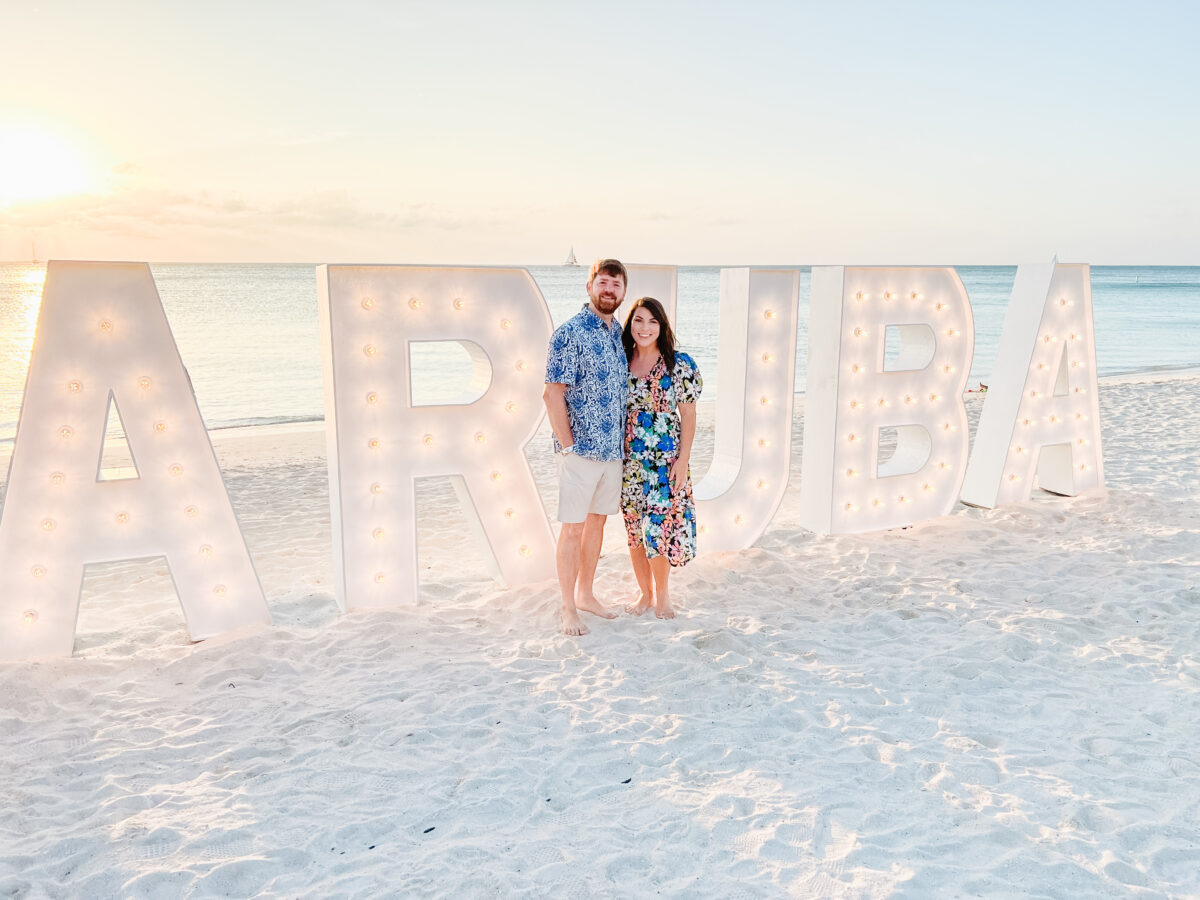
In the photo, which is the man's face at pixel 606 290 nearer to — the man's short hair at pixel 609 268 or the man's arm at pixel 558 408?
the man's short hair at pixel 609 268

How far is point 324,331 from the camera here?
431 centimetres

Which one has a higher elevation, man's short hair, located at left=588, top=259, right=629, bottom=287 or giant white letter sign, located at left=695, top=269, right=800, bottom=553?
man's short hair, located at left=588, top=259, right=629, bottom=287

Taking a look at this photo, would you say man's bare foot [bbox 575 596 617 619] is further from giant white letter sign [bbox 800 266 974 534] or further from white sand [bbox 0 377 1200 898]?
giant white letter sign [bbox 800 266 974 534]

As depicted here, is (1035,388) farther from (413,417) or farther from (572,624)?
(413,417)

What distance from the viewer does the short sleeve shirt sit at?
396 centimetres

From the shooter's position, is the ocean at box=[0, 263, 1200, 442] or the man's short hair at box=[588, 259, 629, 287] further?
the ocean at box=[0, 263, 1200, 442]

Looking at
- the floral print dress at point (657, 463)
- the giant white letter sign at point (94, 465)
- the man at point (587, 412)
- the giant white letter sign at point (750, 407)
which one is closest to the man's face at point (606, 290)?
the man at point (587, 412)

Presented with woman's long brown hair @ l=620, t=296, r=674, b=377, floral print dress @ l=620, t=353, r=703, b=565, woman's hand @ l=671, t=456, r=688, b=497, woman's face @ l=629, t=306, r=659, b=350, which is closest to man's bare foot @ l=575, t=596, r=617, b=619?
floral print dress @ l=620, t=353, r=703, b=565

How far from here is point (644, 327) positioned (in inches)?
162

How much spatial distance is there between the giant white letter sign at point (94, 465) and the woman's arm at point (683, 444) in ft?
7.47

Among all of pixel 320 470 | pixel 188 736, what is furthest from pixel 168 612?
pixel 320 470

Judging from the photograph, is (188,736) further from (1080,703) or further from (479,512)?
(1080,703)

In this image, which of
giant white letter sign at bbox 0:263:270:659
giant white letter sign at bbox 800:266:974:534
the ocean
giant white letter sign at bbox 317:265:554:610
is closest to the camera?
giant white letter sign at bbox 0:263:270:659

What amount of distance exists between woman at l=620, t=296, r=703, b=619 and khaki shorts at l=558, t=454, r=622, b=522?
0.36 ft
